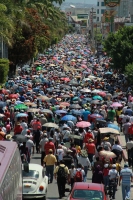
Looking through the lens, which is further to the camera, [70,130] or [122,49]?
[122,49]

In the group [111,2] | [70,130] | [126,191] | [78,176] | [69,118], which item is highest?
[111,2]

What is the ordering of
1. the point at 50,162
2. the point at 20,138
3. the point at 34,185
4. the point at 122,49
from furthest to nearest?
the point at 122,49, the point at 20,138, the point at 50,162, the point at 34,185

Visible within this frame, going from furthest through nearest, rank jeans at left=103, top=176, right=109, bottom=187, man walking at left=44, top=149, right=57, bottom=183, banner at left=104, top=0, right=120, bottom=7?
banner at left=104, top=0, right=120, bottom=7 → man walking at left=44, top=149, right=57, bottom=183 → jeans at left=103, top=176, right=109, bottom=187

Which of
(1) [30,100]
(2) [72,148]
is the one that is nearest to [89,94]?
(1) [30,100]

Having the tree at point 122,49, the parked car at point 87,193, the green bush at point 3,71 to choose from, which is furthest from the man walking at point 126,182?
the tree at point 122,49

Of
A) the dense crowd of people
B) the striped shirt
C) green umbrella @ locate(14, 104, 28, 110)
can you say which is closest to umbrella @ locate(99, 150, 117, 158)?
the dense crowd of people

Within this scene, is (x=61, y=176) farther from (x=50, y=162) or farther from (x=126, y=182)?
(x=126, y=182)

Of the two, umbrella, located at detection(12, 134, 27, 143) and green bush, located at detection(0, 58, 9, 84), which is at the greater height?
green bush, located at detection(0, 58, 9, 84)

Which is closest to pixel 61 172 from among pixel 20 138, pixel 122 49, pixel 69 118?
pixel 20 138

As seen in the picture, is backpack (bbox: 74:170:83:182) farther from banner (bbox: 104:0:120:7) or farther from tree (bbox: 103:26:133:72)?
banner (bbox: 104:0:120:7)

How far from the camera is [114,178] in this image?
18.6 meters

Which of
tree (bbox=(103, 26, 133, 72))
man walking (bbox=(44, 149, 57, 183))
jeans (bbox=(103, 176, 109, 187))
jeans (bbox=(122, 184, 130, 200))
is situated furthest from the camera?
tree (bbox=(103, 26, 133, 72))

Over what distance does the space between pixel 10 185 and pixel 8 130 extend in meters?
15.1

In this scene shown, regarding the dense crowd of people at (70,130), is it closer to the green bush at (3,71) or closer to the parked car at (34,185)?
the green bush at (3,71)
